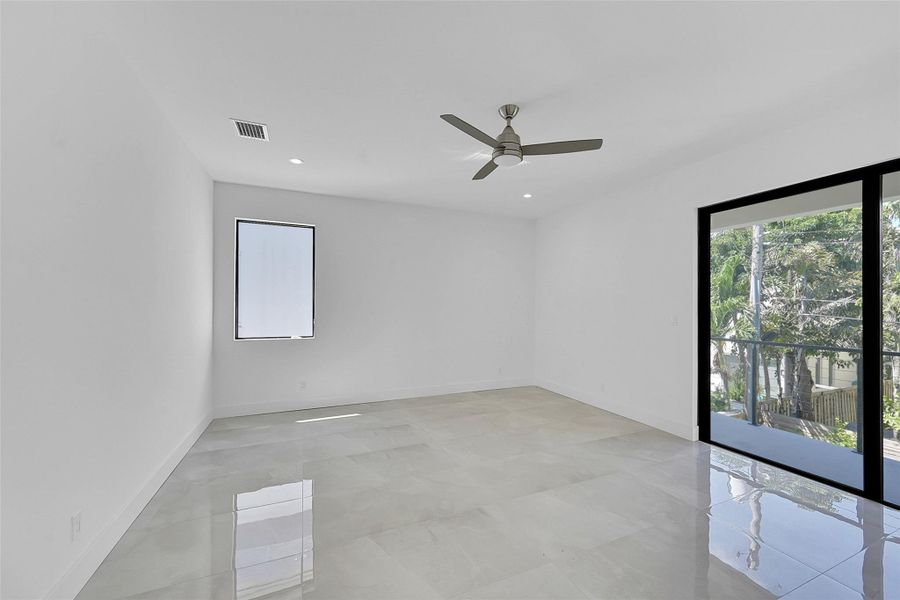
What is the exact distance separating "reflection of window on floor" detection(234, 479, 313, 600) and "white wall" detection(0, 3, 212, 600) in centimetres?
67

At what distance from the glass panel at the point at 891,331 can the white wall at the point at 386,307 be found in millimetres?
4240

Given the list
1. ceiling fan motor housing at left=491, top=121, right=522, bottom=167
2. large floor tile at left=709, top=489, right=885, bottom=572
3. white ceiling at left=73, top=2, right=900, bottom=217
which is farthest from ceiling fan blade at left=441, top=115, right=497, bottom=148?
large floor tile at left=709, top=489, right=885, bottom=572

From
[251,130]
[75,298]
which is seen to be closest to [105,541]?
[75,298]

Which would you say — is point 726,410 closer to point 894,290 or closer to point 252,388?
point 894,290

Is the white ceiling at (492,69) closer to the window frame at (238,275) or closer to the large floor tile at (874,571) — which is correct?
the window frame at (238,275)

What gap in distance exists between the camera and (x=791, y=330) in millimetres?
3506

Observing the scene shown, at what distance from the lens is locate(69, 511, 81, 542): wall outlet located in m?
1.87

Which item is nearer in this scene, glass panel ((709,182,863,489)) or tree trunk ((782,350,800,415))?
glass panel ((709,182,863,489))

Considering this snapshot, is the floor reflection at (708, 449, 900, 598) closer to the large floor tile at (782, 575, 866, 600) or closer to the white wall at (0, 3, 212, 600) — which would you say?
the large floor tile at (782, 575, 866, 600)

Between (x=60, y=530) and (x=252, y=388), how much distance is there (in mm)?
3302

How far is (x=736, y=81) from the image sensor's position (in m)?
2.60

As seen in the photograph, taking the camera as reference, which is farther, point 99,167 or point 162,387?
point 162,387

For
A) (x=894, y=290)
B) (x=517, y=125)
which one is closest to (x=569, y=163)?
(x=517, y=125)

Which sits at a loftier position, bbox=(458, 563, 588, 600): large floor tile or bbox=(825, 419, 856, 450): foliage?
bbox=(825, 419, 856, 450): foliage
